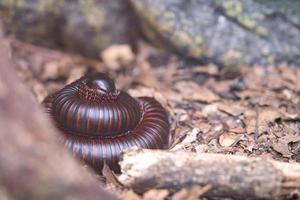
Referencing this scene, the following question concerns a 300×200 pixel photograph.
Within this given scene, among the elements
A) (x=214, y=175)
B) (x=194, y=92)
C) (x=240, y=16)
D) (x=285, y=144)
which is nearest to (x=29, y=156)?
(x=214, y=175)

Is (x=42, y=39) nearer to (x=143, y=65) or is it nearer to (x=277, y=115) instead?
(x=143, y=65)

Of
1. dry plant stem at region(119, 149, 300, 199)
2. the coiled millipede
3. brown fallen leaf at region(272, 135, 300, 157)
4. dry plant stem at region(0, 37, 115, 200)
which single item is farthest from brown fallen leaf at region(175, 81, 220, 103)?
dry plant stem at region(0, 37, 115, 200)

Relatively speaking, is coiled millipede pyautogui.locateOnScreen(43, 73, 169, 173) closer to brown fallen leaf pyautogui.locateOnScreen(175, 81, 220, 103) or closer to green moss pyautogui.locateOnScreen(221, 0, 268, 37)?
brown fallen leaf pyautogui.locateOnScreen(175, 81, 220, 103)

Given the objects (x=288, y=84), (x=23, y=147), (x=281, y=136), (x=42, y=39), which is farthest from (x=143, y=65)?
(x=23, y=147)

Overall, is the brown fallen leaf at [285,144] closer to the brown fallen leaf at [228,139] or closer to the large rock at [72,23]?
the brown fallen leaf at [228,139]

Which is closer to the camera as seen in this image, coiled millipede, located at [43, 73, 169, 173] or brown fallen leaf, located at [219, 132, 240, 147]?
coiled millipede, located at [43, 73, 169, 173]

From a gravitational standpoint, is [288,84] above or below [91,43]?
below
